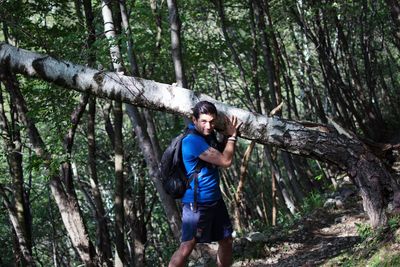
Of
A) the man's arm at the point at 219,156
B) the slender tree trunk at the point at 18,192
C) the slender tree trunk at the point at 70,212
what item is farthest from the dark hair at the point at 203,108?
the slender tree trunk at the point at 18,192

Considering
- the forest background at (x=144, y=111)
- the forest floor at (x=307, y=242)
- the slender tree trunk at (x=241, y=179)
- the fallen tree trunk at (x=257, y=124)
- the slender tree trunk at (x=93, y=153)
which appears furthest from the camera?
the slender tree trunk at (x=93, y=153)

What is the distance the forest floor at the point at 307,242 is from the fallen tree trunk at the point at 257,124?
34.8 inches

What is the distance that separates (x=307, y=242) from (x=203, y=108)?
3240mm

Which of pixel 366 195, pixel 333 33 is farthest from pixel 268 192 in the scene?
pixel 366 195

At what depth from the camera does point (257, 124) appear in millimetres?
4863

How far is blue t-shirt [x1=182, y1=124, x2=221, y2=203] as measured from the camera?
178 inches

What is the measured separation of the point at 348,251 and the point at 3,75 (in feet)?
14.2

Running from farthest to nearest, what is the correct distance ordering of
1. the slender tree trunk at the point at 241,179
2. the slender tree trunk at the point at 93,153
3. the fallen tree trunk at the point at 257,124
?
the slender tree trunk at the point at 93,153, the slender tree trunk at the point at 241,179, the fallen tree trunk at the point at 257,124

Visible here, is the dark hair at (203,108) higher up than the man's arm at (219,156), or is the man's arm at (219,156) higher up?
the dark hair at (203,108)

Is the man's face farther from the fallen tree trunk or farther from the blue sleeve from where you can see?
the fallen tree trunk

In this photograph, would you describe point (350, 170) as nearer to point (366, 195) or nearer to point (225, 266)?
point (366, 195)

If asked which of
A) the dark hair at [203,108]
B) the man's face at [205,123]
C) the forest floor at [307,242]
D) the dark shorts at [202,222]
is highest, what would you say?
the dark hair at [203,108]

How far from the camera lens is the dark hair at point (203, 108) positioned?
15.0 feet

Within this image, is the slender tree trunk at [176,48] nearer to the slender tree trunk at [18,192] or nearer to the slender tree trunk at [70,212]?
the slender tree trunk at [70,212]
